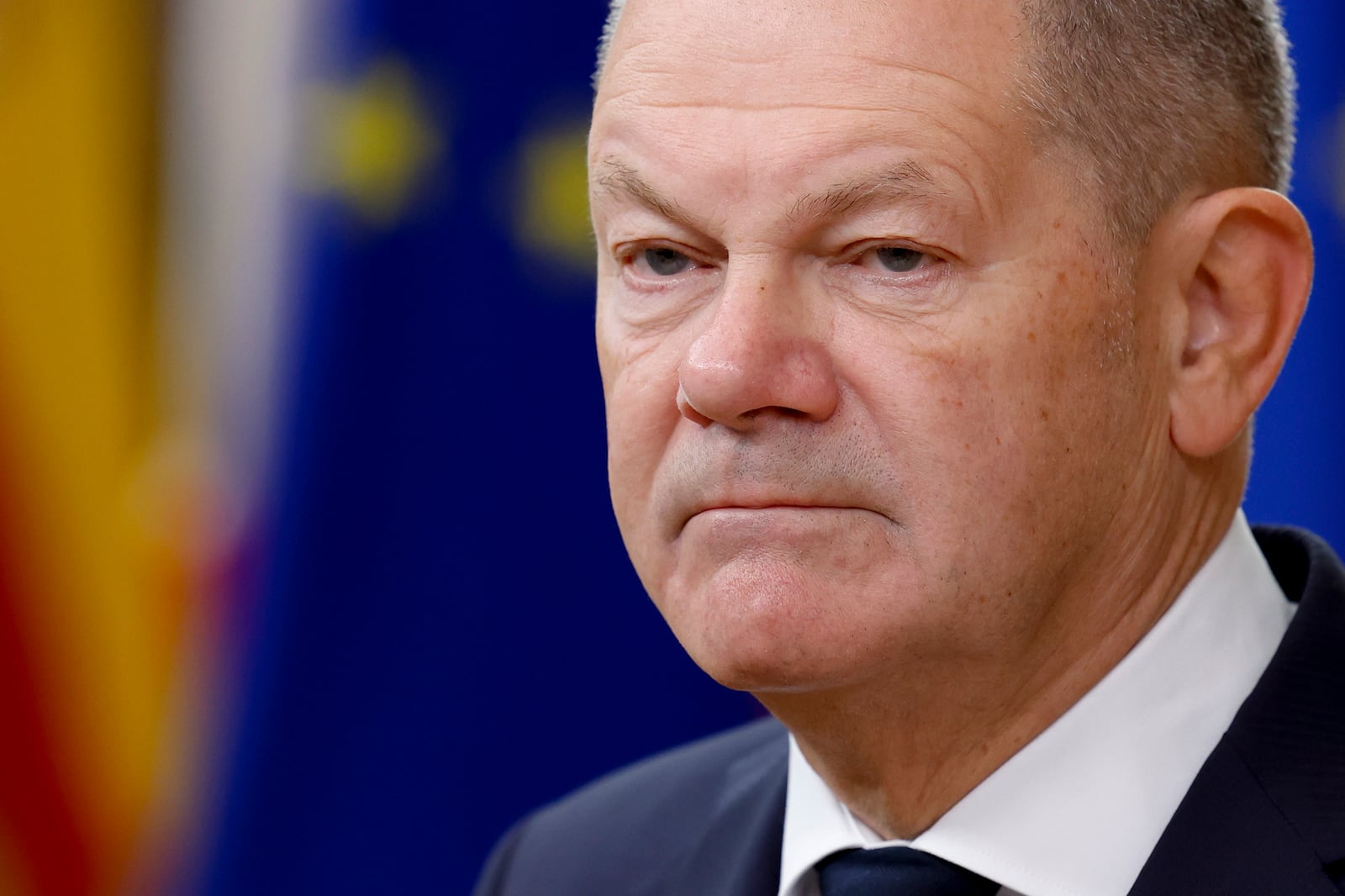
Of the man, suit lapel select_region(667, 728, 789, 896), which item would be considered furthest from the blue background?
the man

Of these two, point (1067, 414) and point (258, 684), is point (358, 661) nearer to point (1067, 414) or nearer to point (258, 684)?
point (258, 684)

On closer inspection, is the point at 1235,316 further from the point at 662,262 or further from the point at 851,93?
the point at 662,262

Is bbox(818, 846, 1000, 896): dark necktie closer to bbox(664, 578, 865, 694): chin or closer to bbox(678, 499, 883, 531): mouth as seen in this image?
bbox(664, 578, 865, 694): chin

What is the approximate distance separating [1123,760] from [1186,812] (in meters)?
0.09

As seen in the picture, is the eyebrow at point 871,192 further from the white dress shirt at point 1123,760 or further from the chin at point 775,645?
the white dress shirt at point 1123,760

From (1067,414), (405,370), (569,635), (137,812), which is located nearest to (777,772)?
(1067,414)

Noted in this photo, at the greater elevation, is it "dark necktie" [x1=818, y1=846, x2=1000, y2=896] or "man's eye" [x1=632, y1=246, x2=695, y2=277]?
"man's eye" [x1=632, y1=246, x2=695, y2=277]

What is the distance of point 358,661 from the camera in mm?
3330

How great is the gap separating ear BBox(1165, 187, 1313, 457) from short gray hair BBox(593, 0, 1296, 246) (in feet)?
0.22

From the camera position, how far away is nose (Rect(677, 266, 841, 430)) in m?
1.61

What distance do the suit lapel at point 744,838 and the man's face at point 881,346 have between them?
17.1 inches

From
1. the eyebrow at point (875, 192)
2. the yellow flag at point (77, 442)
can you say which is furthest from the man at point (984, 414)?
the yellow flag at point (77, 442)

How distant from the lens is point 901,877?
1.77m

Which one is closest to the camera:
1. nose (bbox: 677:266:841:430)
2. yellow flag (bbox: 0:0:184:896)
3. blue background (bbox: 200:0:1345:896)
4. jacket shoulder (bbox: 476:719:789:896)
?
nose (bbox: 677:266:841:430)
